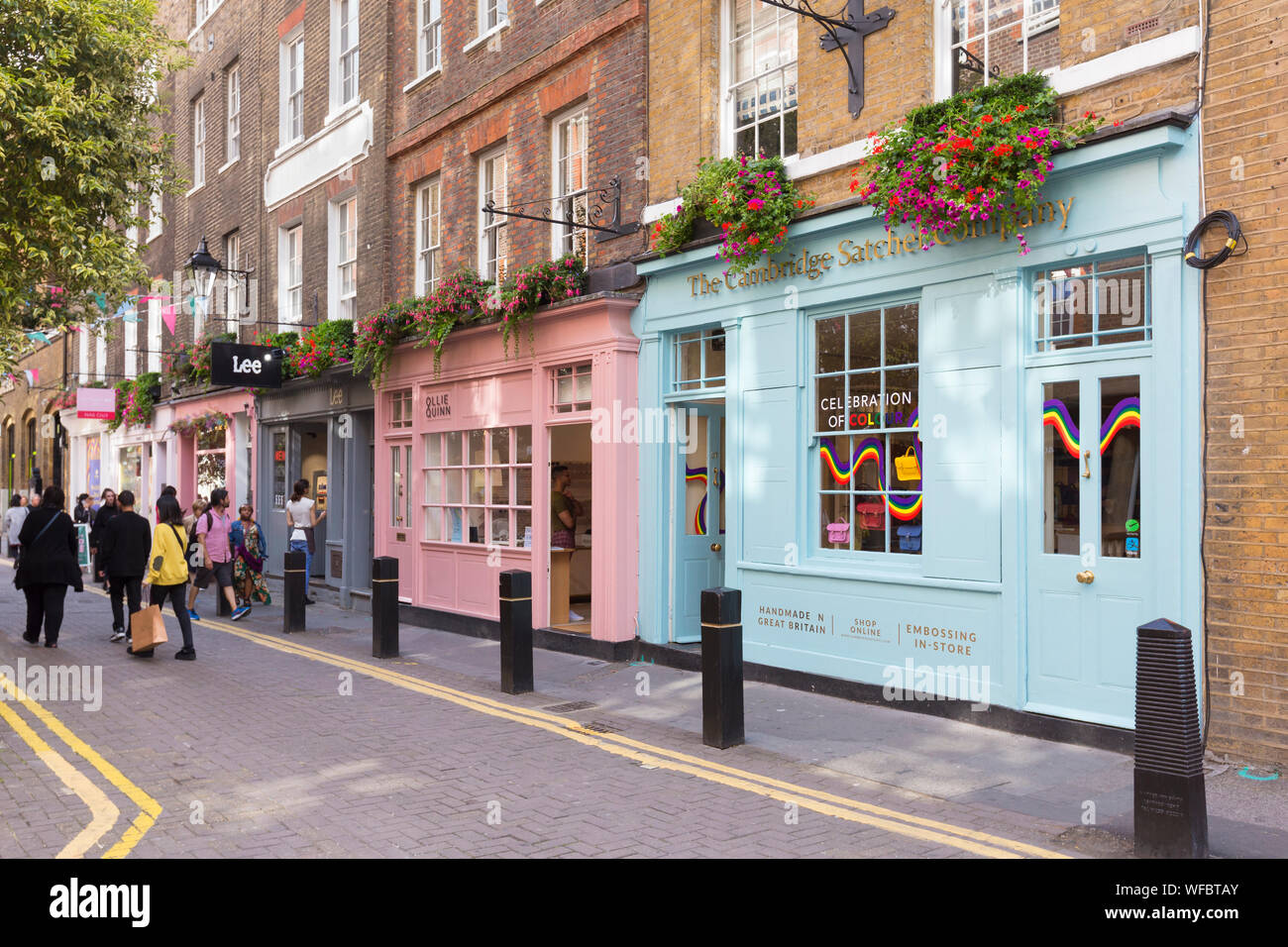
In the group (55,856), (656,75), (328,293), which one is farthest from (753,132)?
(328,293)

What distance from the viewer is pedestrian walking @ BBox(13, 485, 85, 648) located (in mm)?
12312

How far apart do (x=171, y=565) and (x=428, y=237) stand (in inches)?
255

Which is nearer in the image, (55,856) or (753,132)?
(55,856)

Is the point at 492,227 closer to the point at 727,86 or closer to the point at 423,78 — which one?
the point at 423,78

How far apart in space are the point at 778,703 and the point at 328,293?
Result: 39.6ft

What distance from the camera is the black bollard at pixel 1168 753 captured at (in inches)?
198

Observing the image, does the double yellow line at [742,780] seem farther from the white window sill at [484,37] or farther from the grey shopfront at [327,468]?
the white window sill at [484,37]

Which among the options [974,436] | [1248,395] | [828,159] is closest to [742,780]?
[974,436]

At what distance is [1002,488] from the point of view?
796cm

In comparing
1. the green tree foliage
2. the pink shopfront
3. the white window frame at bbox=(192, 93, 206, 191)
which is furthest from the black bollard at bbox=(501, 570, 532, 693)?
the white window frame at bbox=(192, 93, 206, 191)

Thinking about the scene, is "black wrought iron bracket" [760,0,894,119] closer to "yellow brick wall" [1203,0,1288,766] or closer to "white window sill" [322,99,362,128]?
"yellow brick wall" [1203,0,1288,766]

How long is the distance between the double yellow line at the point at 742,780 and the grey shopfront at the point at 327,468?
6660 millimetres

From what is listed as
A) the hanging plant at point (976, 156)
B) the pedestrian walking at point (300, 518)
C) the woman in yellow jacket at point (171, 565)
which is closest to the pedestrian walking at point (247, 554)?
the pedestrian walking at point (300, 518)
